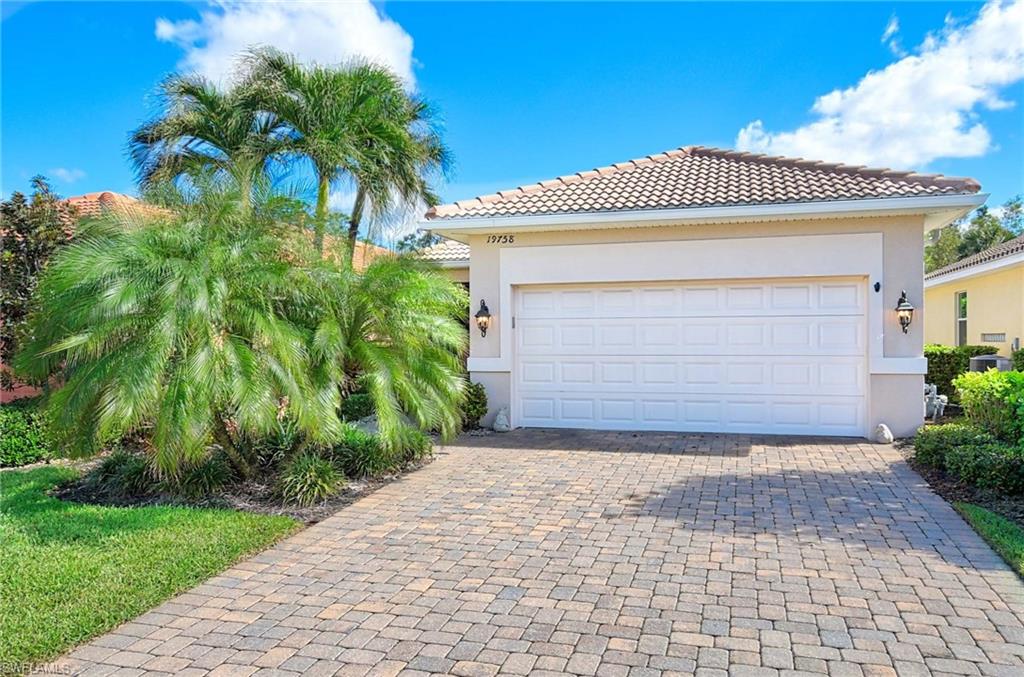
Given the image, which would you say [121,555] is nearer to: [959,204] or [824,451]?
[824,451]

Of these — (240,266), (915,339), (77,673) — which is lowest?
(77,673)

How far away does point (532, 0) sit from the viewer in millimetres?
10727

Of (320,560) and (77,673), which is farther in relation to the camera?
(320,560)

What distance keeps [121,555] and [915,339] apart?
10416mm

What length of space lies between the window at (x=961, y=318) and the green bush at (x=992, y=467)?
46.8ft

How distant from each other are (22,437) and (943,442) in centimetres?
1158

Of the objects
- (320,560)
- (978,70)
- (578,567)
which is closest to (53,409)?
(320,560)

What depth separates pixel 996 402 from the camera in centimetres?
816

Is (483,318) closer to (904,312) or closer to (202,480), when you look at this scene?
(202,480)

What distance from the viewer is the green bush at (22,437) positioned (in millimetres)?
8570

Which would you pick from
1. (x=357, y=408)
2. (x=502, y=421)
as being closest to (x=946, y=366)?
(x=502, y=421)

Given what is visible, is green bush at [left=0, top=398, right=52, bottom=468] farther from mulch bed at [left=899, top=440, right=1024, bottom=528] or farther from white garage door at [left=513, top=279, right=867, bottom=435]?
mulch bed at [left=899, top=440, right=1024, bottom=528]

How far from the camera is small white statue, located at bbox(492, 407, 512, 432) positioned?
11.3 m

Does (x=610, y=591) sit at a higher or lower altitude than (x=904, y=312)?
lower
